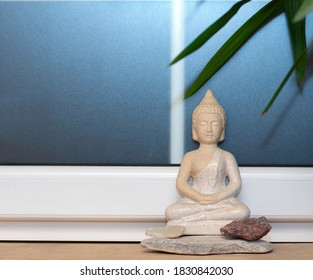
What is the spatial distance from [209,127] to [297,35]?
308 millimetres

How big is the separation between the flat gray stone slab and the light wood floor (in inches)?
0.6

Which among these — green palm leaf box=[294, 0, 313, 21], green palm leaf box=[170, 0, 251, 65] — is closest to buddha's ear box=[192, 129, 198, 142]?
green palm leaf box=[170, 0, 251, 65]

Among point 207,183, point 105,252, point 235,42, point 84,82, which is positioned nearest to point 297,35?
point 235,42

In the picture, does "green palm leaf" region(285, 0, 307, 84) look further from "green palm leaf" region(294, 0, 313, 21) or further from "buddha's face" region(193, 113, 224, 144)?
"green palm leaf" region(294, 0, 313, 21)

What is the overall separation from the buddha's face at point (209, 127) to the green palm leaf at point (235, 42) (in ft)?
0.28

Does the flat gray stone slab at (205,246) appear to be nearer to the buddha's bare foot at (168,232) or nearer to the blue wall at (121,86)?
the buddha's bare foot at (168,232)

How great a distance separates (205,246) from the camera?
1.57m

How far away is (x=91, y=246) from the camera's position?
5.82 ft

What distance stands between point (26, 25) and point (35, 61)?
0.09 meters

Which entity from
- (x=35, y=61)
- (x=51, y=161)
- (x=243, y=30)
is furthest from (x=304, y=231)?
(x=35, y=61)

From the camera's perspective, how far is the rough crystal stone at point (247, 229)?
5.22ft

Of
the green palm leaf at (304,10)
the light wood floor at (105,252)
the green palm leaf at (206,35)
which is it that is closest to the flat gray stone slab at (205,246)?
the light wood floor at (105,252)

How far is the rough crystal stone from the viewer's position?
1591 millimetres

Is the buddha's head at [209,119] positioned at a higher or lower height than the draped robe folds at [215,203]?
higher
